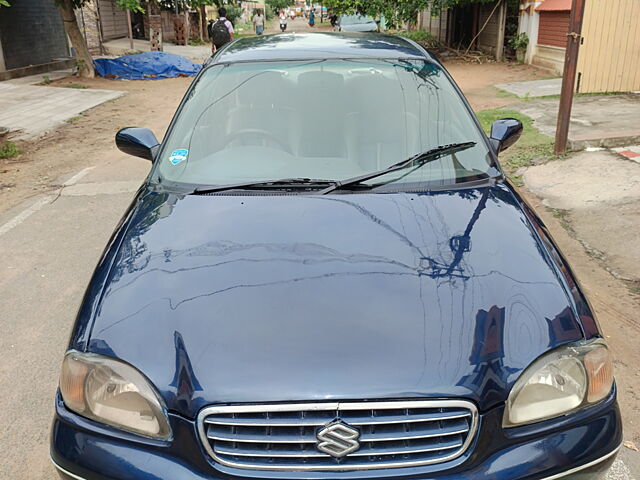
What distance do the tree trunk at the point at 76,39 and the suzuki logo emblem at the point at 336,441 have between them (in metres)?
15.6

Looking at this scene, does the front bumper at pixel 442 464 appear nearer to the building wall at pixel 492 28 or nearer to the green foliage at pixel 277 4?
the building wall at pixel 492 28

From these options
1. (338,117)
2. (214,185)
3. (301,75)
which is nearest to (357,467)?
(214,185)

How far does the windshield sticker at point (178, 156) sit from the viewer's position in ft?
9.99

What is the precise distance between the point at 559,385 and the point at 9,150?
29.5 feet

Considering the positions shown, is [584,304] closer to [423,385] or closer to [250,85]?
[423,385]

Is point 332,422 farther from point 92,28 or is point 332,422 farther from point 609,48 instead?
point 92,28

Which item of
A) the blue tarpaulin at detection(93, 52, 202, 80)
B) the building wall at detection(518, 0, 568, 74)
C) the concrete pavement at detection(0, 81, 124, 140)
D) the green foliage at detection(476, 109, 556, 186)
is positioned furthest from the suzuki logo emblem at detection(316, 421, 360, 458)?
the blue tarpaulin at detection(93, 52, 202, 80)

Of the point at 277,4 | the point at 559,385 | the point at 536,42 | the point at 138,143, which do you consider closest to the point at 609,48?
the point at 536,42

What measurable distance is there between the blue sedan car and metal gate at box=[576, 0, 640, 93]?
9282 millimetres

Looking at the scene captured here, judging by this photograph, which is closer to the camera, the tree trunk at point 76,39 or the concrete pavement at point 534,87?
the concrete pavement at point 534,87

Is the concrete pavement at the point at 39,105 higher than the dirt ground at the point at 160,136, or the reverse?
the concrete pavement at the point at 39,105

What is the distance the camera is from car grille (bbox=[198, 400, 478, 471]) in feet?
5.60

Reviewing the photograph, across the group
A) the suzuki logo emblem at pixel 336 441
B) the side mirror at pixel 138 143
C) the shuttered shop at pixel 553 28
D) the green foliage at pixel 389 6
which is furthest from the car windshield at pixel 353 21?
the suzuki logo emblem at pixel 336 441

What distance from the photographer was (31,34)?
17672mm
